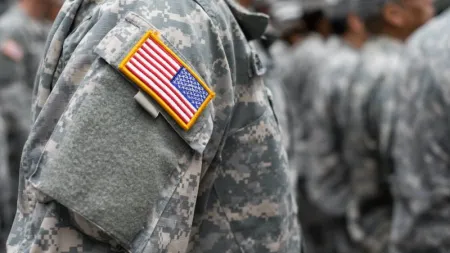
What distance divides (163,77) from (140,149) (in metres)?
0.14

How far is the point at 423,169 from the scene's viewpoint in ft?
10.4

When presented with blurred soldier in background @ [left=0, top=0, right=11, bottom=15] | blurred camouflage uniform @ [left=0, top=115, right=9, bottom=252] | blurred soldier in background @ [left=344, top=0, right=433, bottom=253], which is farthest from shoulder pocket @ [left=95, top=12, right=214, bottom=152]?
blurred soldier in background @ [left=0, top=0, right=11, bottom=15]

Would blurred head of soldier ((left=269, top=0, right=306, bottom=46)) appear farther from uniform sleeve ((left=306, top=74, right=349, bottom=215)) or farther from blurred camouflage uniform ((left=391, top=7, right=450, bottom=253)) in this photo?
blurred camouflage uniform ((left=391, top=7, right=450, bottom=253))

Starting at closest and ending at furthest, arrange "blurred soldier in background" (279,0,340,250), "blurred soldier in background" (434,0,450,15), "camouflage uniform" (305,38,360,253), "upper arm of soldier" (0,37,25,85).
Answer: "upper arm of soldier" (0,37,25,85) < "camouflage uniform" (305,38,360,253) < "blurred soldier in background" (279,0,340,250) < "blurred soldier in background" (434,0,450,15)

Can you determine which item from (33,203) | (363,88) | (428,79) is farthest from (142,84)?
(363,88)

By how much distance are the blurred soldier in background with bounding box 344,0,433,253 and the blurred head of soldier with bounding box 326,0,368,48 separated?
265 millimetres

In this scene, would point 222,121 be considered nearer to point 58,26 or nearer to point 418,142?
point 58,26

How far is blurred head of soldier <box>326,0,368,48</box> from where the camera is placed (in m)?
4.78

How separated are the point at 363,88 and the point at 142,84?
11.0ft

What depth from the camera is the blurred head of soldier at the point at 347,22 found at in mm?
4781

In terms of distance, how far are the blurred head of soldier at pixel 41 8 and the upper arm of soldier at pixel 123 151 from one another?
4.00m

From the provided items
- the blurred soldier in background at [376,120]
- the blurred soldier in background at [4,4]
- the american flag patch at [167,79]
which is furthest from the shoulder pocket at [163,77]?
the blurred soldier in background at [4,4]

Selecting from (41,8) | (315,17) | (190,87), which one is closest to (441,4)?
(315,17)

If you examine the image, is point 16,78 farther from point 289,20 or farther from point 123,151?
point 123,151
